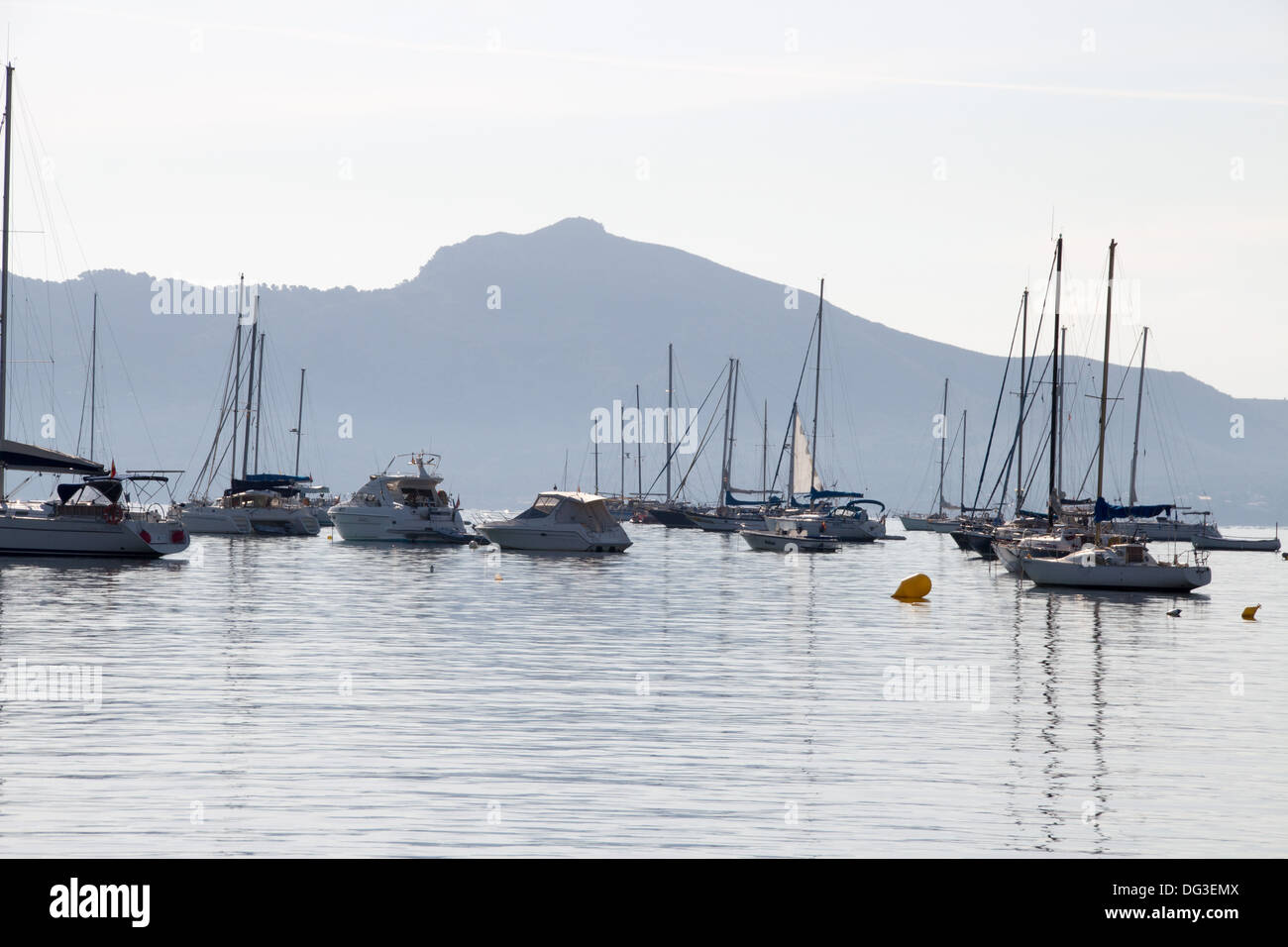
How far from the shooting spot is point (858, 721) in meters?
23.1

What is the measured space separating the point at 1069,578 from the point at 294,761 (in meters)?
46.6

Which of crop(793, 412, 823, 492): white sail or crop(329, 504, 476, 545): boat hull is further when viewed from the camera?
crop(793, 412, 823, 492): white sail

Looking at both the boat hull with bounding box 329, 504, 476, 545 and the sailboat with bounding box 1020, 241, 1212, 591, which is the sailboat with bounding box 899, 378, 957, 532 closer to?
the boat hull with bounding box 329, 504, 476, 545

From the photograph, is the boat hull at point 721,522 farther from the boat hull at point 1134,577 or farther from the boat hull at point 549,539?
the boat hull at point 1134,577

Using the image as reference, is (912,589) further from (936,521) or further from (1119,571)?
(936,521)

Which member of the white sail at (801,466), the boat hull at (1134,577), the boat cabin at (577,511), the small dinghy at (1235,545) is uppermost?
the white sail at (801,466)

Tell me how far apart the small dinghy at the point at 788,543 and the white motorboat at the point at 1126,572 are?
38.9m

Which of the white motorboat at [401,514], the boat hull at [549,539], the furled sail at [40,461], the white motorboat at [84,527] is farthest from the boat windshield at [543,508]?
the furled sail at [40,461]

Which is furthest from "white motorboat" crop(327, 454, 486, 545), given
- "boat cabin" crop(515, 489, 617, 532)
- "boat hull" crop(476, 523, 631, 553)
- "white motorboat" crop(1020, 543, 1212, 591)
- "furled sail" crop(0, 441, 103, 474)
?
"white motorboat" crop(1020, 543, 1212, 591)

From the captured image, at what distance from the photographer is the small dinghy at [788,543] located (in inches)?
3880

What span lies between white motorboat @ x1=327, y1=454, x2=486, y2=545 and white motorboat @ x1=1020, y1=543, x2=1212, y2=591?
43.5 m

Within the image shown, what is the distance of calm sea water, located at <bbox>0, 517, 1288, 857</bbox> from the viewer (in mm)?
14758

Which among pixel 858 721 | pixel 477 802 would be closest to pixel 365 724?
pixel 477 802
